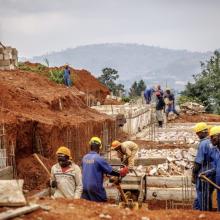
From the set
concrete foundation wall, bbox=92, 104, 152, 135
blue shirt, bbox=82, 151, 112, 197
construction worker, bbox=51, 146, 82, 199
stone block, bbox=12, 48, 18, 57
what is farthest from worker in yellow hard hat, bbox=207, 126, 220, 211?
stone block, bbox=12, 48, 18, 57

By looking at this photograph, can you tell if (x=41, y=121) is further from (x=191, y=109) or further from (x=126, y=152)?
(x=191, y=109)

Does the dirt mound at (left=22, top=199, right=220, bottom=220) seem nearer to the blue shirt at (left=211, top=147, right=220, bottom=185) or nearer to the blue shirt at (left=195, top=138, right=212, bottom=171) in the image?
the blue shirt at (left=211, top=147, right=220, bottom=185)

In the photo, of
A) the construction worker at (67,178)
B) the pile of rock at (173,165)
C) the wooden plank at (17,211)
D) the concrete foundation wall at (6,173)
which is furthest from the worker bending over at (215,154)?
the pile of rock at (173,165)

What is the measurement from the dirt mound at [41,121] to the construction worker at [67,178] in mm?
3815

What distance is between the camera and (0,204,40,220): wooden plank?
220 inches

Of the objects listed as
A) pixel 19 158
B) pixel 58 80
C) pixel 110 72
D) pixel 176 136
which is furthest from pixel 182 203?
pixel 110 72

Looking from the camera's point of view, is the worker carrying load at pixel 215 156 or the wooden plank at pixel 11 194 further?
the worker carrying load at pixel 215 156

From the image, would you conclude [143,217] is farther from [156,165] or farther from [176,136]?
[176,136]

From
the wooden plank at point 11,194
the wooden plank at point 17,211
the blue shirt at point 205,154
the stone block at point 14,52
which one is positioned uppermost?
the stone block at point 14,52

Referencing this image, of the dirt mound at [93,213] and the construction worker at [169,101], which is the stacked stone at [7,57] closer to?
the construction worker at [169,101]

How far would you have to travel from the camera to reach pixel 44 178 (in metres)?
11.5

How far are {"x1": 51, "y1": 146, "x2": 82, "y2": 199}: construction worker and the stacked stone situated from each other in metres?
12.6

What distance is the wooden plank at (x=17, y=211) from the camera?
220 inches

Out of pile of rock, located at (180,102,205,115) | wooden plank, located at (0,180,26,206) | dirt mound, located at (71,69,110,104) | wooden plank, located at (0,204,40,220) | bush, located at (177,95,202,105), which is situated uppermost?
dirt mound, located at (71,69,110,104)
